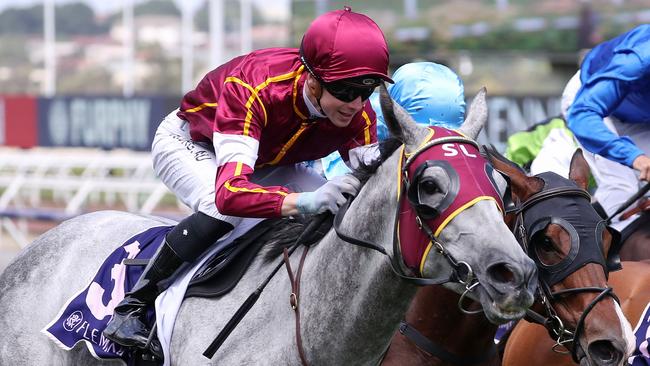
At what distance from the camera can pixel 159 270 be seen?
370 cm

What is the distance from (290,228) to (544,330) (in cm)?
118

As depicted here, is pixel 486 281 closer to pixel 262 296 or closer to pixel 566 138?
pixel 262 296

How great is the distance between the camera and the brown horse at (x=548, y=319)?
3408mm

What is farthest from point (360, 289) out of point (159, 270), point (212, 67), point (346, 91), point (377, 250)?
point (212, 67)

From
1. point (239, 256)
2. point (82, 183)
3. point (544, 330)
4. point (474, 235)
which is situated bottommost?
point (82, 183)

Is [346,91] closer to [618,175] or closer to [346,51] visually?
[346,51]

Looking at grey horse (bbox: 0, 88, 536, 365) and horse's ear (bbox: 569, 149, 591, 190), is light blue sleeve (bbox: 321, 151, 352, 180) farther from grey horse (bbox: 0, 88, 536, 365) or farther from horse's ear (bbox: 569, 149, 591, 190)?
grey horse (bbox: 0, 88, 536, 365)

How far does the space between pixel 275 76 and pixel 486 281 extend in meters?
1.15

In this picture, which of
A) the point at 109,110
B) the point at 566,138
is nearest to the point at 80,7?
the point at 109,110

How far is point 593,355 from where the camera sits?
11.1ft

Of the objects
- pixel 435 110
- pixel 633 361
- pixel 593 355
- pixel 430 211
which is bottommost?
pixel 633 361

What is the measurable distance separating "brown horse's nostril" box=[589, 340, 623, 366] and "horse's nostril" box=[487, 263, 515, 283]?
2.51 feet

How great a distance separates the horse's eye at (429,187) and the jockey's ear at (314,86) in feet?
2.16

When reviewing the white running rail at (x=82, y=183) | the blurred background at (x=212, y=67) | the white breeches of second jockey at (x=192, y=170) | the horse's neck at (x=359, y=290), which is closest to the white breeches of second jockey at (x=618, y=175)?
the white breeches of second jockey at (x=192, y=170)
